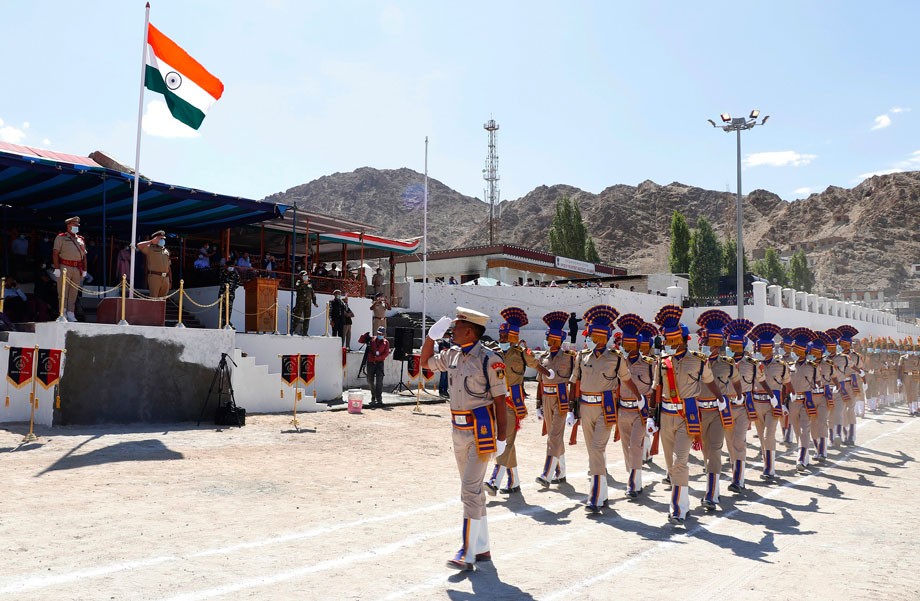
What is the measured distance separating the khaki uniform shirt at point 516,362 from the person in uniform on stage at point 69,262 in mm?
8554

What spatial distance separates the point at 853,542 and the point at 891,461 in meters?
7.44

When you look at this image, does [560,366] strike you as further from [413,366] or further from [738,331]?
[413,366]

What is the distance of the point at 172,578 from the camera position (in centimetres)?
500

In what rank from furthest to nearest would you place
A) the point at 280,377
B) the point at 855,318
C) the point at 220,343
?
the point at 855,318
the point at 280,377
the point at 220,343

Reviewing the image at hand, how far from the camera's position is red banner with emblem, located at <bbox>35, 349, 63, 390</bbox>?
10945 millimetres

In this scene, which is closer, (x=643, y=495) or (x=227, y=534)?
(x=227, y=534)

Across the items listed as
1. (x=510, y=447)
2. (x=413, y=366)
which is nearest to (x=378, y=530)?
(x=510, y=447)

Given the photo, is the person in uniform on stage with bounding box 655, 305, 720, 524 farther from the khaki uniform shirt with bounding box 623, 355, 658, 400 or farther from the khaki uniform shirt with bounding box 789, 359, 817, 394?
the khaki uniform shirt with bounding box 789, 359, 817, 394

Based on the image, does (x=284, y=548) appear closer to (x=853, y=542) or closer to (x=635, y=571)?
(x=635, y=571)

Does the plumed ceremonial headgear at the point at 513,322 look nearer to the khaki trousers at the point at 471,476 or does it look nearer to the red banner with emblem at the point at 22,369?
the khaki trousers at the point at 471,476

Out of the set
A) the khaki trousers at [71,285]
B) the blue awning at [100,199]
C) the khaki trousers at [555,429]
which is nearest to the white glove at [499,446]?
the khaki trousers at [555,429]

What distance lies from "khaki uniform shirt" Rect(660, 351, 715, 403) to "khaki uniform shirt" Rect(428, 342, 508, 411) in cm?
316

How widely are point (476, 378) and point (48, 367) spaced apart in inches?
339

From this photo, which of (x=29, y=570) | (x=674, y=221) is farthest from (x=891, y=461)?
(x=674, y=221)
